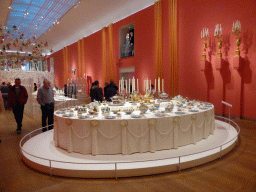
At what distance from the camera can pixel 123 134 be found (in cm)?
314

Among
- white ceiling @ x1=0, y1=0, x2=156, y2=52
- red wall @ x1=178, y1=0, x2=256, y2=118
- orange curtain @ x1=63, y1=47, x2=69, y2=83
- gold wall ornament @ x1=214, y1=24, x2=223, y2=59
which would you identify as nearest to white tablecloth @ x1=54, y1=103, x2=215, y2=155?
red wall @ x1=178, y1=0, x2=256, y2=118

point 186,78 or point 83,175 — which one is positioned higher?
point 186,78

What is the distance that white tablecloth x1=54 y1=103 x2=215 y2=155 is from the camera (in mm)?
3148

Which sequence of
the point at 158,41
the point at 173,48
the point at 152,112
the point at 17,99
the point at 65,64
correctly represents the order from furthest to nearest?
1. the point at 65,64
2. the point at 158,41
3. the point at 173,48
4. the point at 17,99
5. the point at 152,112

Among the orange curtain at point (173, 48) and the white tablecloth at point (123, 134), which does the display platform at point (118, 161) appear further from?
the orange curtain at point (173, 48)

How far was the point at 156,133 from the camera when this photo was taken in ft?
10.8

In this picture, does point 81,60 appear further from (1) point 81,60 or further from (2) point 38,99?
(2) point 38,99

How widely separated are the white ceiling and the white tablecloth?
24.9 feet

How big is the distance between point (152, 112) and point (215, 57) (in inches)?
170

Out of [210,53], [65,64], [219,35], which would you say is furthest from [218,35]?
[65,64]

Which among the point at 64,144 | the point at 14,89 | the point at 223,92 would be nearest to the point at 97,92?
the point at 14,89

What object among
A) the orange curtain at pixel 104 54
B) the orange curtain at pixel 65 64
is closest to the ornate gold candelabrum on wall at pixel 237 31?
the orange curtain at pixel 104 54

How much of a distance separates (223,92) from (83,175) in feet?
18.6

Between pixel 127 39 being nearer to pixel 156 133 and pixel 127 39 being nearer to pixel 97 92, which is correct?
pixel 97 92
